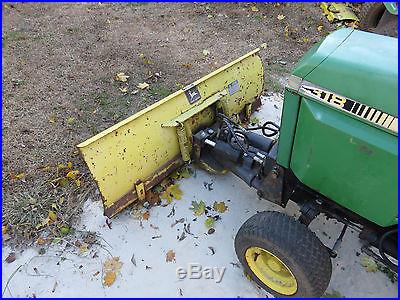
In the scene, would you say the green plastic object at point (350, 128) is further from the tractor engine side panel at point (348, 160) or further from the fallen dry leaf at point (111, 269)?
the fallen dry leaf at point (111, 269)

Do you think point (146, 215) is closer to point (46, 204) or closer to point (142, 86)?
point (46, 204)

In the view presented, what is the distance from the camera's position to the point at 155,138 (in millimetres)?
3018

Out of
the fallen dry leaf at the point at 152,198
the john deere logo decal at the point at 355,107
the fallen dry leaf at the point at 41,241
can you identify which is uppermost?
the john deere logo decal at the point at 355,107

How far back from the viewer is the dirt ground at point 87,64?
3359 millimetres

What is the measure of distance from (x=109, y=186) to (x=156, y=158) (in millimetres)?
445

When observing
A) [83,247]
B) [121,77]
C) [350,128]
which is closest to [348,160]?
[350,128]

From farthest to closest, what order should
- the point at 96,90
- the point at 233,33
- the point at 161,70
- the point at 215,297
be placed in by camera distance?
the point at 233,33
the point at 161,70
the point at 96,90
the point at 215,297

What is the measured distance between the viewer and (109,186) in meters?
2.83

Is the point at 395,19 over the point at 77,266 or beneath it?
over

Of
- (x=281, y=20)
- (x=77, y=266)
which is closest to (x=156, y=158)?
(x=77, y=266)

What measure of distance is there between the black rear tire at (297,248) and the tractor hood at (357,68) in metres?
0.86

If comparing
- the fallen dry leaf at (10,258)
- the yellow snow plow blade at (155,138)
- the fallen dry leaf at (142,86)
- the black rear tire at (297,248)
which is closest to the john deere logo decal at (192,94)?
the yellow snow plow blade at (155,138)

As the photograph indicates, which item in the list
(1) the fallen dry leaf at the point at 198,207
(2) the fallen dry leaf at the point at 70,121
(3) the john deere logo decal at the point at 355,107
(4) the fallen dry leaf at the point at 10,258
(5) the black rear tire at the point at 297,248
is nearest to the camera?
(3) the john deere logo decal at the point at 355,107

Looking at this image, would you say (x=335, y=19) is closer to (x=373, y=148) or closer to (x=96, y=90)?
(x=96, y=90)
